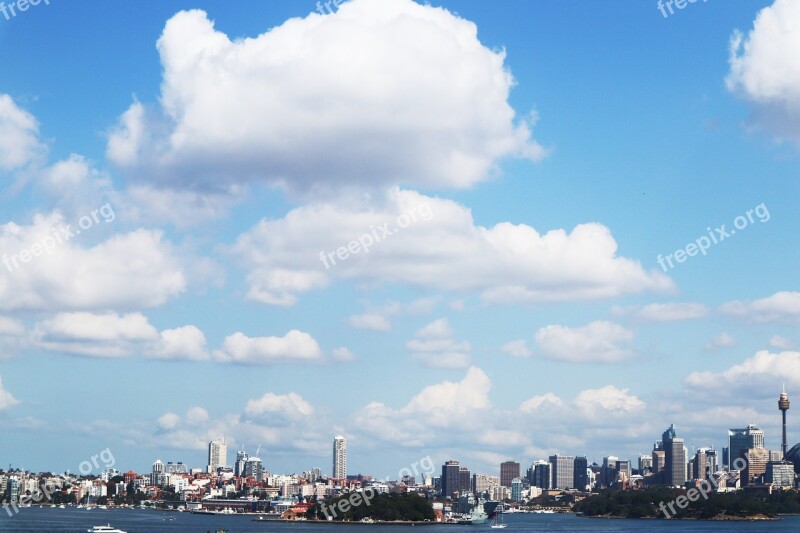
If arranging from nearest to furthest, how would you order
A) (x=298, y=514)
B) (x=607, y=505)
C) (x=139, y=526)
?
1. (x=139, y=526)
2. (x=298, y=514)
3. (x=607, y=505)

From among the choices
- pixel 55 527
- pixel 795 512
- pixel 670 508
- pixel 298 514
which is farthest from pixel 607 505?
pixel 55 527

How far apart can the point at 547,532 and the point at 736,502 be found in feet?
185

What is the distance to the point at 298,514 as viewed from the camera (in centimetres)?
14800

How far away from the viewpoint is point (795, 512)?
644 feet

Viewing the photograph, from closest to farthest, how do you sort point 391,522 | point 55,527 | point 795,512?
1. point 55,527
2. point 391,522
3. point 795,512

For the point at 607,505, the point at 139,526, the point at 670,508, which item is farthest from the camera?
the point at 607,505

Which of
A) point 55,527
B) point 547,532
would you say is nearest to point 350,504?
point 547,532

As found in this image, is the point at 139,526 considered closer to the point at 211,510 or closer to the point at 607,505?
the point at 211,510

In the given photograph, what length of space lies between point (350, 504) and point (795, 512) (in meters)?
98.4

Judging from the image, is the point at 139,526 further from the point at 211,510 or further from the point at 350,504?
the point at 211,510

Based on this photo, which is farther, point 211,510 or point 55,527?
point 211,510

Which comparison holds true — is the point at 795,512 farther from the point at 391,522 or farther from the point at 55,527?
the point at 55,527

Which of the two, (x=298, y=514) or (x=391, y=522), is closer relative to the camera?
(x=391, y=522)

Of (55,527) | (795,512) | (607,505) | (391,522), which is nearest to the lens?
(55,527)
